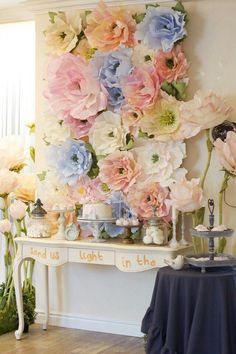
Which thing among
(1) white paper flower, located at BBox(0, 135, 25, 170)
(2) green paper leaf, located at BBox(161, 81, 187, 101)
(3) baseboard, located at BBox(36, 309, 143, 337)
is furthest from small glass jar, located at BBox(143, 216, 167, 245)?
(1) white paper flower, located at BBox(0, 135, 25, 170)

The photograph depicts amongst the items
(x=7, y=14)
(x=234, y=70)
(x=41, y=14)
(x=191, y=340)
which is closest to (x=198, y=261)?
(x=191, y=340)

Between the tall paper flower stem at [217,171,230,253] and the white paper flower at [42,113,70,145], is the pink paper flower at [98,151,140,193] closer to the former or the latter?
the white paper flower at [42,113,70,145]

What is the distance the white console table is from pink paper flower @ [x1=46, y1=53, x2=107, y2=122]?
97 centimetres

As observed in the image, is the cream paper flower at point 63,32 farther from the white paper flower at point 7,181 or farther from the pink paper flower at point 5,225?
the pink paper flower at point 5,225

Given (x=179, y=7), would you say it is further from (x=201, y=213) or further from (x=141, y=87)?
(x=201, y=213)

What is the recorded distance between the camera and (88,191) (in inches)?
194

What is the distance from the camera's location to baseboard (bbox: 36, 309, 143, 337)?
4.84m

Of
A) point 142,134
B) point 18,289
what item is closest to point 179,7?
point 142,134

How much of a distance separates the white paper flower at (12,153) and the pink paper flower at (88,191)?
52 centimetres

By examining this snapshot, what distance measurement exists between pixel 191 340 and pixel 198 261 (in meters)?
0.48

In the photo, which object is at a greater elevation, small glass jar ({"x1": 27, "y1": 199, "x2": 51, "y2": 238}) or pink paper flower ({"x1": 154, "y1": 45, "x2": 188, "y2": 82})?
pink paper flower ({"x1": 154, "y1": 45, "x2": 188, "y2": 82})

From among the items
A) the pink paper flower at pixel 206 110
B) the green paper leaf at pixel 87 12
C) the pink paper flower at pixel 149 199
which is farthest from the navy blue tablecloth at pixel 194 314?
the green paper leaf at pixel 87 12

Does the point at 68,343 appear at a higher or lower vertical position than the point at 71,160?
lower

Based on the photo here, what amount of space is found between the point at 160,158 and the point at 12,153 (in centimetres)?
124
